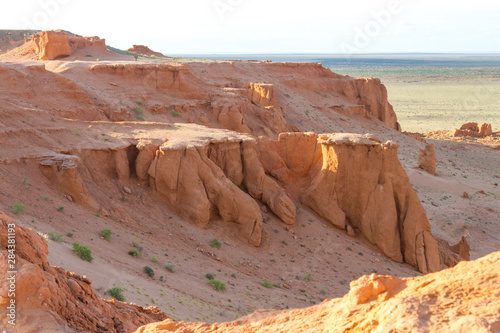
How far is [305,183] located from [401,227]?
4.35m

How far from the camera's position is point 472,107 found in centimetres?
10062

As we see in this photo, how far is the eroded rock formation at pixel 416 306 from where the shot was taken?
208 inches

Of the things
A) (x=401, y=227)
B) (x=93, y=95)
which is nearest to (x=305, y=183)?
(x=401, y=227)

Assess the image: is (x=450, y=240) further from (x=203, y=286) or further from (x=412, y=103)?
(x=412, y=103)

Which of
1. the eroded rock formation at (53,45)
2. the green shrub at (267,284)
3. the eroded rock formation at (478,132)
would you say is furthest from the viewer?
the eroded rock formation at (478,132)

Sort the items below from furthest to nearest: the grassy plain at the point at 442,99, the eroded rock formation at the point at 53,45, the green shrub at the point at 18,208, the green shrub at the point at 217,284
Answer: the grassy plain at the point at 442,99 < the eroded rock formation at the point at 53,45 < the green shrub at the point at 217,284 < the green shrub at the point at 18,208

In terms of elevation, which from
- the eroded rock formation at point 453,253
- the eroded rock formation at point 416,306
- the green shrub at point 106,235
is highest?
the eroded rock formation at point 416,306

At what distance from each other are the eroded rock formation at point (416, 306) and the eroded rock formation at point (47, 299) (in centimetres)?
234

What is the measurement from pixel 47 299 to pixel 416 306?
16.4 feet

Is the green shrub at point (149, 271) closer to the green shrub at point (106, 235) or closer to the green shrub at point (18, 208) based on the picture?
the green shrub at point (106, 235)

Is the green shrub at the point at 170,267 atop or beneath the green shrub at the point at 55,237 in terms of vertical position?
beneath

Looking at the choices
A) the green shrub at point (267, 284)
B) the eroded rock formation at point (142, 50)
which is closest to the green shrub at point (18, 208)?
the green shrub at point (267, 284)

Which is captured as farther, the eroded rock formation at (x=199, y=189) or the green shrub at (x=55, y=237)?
the eroded rock formation at (x=199, y=189)

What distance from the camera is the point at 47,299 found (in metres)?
7.40
